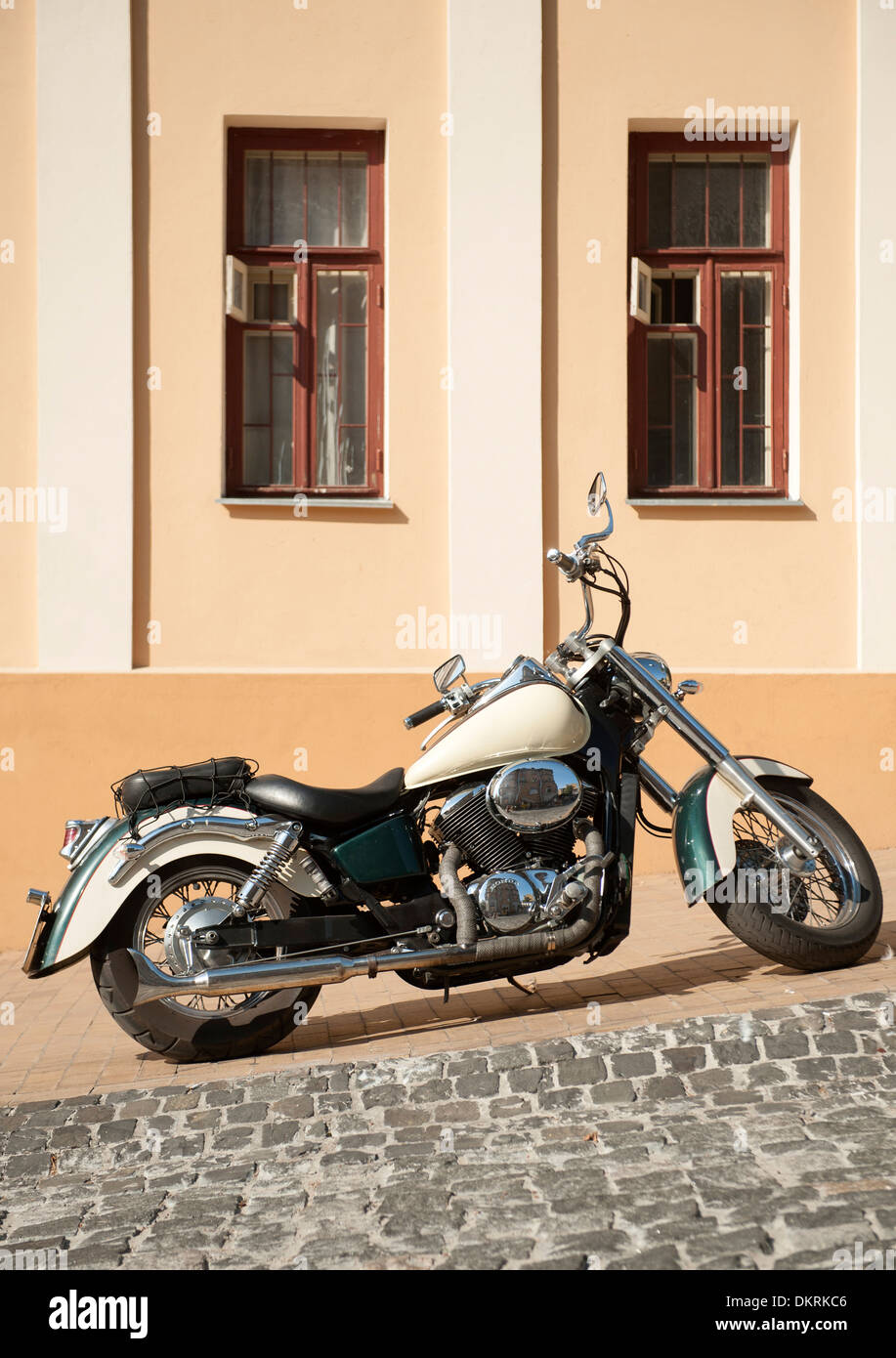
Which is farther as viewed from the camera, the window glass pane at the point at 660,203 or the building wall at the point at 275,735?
the window glass pane at the point at 660,203

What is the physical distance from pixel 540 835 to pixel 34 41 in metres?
5.77

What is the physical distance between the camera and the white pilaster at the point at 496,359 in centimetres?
732

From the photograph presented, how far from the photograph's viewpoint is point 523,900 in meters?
4.25

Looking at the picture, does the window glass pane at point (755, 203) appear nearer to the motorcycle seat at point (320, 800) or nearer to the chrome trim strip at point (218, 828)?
the motorcycle seat at point (320, 800)

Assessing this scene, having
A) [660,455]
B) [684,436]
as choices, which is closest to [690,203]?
[684,436]

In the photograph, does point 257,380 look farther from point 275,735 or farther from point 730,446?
point 730,446

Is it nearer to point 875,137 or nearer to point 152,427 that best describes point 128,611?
point 152,427

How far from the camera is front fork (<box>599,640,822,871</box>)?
448cm

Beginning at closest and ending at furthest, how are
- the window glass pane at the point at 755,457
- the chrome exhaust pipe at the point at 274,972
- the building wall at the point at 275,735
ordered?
the chrome exhaust pipe at the point at 274,972, the building wall at the point at 275,735, the window glass pane at the point at 755,457

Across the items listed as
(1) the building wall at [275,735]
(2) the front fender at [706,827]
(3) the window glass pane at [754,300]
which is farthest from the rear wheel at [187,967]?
(3) the window glass pane at [754,300]

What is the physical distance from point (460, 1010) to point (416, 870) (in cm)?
83

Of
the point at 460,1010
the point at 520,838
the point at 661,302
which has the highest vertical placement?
the point at 661,302

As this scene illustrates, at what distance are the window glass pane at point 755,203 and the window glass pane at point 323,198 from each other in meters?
2.56
